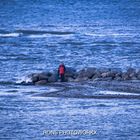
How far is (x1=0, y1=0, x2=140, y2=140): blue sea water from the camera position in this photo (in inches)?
1674

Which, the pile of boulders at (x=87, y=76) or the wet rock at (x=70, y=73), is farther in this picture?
the wet rock at (x=70, y=73)

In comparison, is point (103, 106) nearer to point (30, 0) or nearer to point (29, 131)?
point (29, 131)

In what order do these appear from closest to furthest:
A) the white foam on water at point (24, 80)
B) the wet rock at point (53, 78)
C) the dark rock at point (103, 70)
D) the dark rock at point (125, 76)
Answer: the wet rock at point (53, 78)
the white foam on water at point (24, 80)
the dark rock at point (125, 76)
the dark rock at point (103, 70)

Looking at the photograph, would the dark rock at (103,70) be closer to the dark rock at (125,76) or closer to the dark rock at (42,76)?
the dark rock at (125,76)

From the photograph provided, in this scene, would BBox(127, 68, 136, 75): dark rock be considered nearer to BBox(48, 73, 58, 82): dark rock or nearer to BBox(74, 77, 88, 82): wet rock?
BBox(74, 77, 88, 82): wet rock

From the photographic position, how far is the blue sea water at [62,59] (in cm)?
4253

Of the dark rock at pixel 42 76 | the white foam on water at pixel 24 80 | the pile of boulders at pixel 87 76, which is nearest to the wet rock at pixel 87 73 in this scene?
the pile of boulders at pixel 87 76

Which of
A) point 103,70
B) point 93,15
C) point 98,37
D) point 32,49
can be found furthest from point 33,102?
point 93,15

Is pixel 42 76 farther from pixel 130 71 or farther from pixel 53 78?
pixel 130 71

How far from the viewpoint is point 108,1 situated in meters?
182

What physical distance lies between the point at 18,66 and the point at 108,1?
388ft

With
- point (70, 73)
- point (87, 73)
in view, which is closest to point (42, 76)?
point (70, 73)

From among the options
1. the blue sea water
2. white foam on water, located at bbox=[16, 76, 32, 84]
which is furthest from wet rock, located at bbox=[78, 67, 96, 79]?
the blue sea water

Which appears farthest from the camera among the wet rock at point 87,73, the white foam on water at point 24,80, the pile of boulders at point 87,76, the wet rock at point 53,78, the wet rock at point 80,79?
the wet rock at point 87,73
